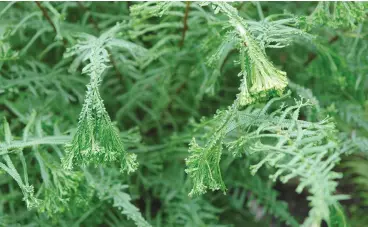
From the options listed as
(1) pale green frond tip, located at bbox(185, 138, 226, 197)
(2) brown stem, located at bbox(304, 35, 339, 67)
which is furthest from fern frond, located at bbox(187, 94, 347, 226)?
(2) brown stem, located at bbox(304, 35, 339, 67)

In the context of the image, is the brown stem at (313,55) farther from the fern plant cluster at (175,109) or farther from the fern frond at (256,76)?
the fern frond at (256,76)

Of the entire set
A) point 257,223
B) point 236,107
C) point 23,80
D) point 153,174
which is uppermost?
point 23,80

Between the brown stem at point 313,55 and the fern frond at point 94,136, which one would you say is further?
the brown stem at point 313,55

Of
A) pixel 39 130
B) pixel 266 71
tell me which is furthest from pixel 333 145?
pixel 39 130

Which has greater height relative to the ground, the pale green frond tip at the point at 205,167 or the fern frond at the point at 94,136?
the fern frond at the point at 94,136

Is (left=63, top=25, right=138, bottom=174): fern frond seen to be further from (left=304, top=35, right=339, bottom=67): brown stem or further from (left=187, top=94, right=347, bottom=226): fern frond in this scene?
(left=304, top=35, right=339, bottom=67): brown stem

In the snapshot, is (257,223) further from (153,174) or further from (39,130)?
(39,130)

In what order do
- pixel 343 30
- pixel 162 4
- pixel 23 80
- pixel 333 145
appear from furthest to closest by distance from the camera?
pixel 343 30, pixel 23 80, pixel 162 4, pixel 333 145

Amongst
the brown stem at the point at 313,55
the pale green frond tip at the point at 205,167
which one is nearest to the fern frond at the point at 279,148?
the pale green frond tip at the point at 205,167
